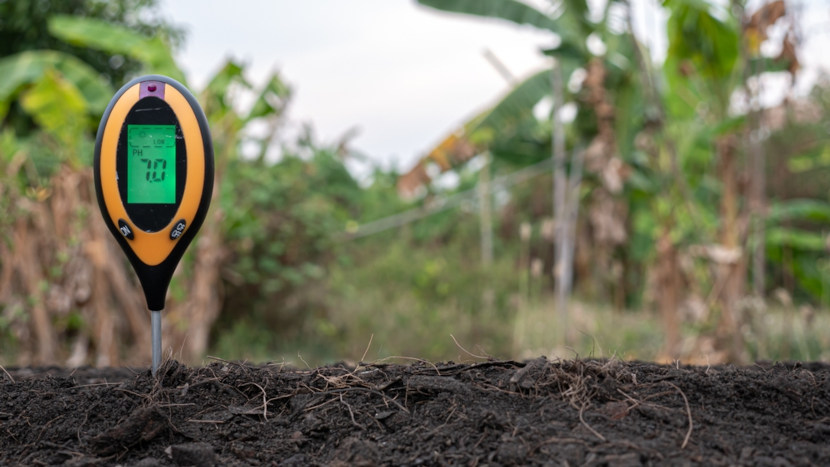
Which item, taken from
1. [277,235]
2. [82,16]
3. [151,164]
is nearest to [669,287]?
[277,235]

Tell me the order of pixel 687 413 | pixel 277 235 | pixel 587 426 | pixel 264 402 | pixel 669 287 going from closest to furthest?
pixel 587 426, pixel 687 413, pixel 264 402, pixel 669 287, pixel 277 235

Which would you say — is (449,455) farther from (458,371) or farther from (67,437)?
(67,437)

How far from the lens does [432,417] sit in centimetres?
228

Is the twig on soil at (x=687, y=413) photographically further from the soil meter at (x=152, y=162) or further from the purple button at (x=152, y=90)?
the purple button at (x=152, y=90)

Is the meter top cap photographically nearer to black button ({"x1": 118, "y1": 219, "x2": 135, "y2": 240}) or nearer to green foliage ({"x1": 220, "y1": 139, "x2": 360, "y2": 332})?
black button ({"x1": 118, "y1": 219, "x2": 135, "y2": 240})

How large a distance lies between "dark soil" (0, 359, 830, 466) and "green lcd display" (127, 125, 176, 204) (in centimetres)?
59

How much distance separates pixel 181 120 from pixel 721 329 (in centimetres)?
630

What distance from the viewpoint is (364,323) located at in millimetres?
9398

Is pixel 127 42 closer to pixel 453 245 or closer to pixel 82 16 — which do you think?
pixel 453 245

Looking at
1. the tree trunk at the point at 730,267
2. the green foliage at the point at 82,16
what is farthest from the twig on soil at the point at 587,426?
the green foliage at the point at 82,16

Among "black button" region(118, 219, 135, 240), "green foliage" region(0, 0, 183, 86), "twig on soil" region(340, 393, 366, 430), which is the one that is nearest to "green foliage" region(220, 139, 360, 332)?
"black button" region(118, 219, 135, 240)

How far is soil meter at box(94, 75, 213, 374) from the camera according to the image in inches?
102

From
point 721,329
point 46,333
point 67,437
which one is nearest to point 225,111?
point 46,333

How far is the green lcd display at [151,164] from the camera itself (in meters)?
2.59
